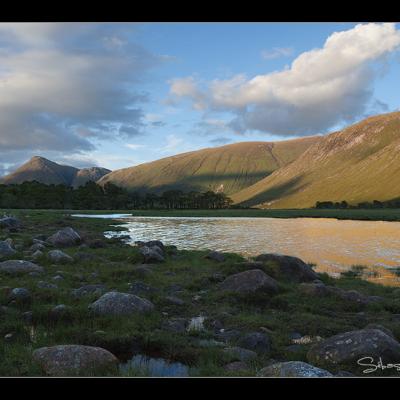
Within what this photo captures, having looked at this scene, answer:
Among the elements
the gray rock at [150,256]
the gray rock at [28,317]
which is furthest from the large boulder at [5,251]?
the gray rock at [28,317]

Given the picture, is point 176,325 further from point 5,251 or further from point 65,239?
point 65,239

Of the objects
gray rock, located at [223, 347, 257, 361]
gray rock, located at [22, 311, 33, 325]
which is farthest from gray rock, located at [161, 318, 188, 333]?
gray rock, located at [22, 311, 33, 325]

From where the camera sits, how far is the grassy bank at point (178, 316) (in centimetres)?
1102

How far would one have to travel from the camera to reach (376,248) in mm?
42750

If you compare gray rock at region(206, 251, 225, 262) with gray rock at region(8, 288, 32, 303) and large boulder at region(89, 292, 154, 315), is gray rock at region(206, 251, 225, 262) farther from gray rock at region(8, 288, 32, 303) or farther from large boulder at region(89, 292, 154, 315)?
gray rock at region(8, 288, 32, 303)

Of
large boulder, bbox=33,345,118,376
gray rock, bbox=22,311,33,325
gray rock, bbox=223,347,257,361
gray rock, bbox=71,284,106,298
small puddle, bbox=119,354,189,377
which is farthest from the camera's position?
gray rock, bbox=71,284,106,298

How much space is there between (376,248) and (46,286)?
37.2 metres

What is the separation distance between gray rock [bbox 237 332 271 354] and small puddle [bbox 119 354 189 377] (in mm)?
2448

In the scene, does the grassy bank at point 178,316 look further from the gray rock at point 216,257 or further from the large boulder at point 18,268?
the gray rock at point 216,257

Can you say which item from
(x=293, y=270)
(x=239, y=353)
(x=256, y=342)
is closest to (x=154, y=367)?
(x=239, y=353)

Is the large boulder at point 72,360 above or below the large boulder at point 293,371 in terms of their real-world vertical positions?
below

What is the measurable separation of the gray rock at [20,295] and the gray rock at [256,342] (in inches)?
356

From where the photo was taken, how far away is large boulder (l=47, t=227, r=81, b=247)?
1368 inches

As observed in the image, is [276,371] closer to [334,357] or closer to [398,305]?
[334,357]
